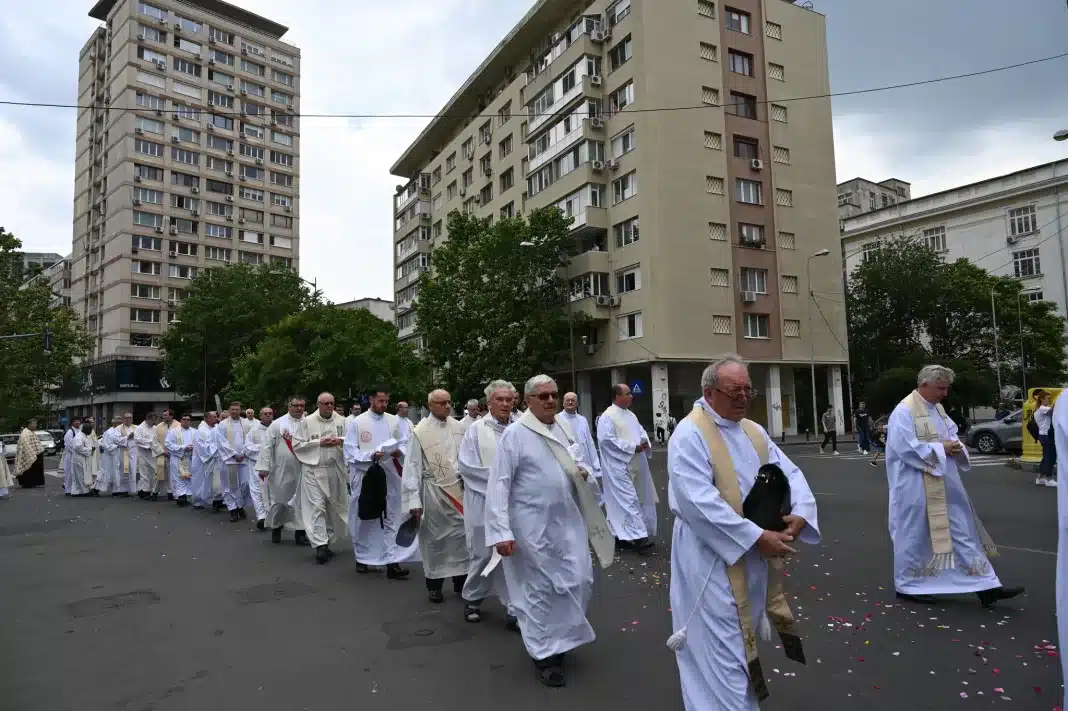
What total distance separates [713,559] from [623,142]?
36431 mm

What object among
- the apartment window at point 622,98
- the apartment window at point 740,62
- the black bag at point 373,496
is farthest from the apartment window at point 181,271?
the black bag at point 373,496

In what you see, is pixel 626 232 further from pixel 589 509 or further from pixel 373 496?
pixel 589 509

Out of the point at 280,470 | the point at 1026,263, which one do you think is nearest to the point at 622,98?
the point at 1026,263

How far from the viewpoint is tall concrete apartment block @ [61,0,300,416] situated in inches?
2525

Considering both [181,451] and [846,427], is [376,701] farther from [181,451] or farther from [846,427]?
[846,427]

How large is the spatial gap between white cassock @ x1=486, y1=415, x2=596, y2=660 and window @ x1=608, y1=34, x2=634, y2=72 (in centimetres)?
3570

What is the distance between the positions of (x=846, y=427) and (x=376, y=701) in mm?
42136

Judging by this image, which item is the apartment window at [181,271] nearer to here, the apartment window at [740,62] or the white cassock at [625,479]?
the apartment window at [740,62]

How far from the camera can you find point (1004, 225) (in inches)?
2008

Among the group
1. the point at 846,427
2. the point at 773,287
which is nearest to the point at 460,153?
the point at 773,287

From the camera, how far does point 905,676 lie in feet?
14.6

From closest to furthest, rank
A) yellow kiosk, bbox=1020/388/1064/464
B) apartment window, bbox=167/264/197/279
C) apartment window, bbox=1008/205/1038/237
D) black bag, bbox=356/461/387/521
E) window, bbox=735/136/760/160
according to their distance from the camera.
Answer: black bag, bbox=356/461/387/521 < yellow kiosk, bbox=1020/388/1064/464 < window, bbox=735/136/760/160 < apartment window, bbox=1008/205/1038/237 < apartment window, bbox=167/264/197/279

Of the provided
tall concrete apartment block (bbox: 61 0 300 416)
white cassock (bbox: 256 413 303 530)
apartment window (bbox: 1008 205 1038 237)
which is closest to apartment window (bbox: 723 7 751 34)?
apartment window (bbox: 1008 205 1038 237)

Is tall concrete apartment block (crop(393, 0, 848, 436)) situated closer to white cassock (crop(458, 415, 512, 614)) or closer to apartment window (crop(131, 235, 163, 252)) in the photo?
white cassock (crop(458, 415, 512, 614))
